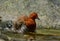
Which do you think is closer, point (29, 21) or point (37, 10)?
point (29, 21)

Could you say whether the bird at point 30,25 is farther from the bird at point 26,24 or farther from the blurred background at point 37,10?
the blurred background at point 37,10

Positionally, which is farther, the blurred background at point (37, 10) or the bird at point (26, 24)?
the blurred background at point (37, 10)

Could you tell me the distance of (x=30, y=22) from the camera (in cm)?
270

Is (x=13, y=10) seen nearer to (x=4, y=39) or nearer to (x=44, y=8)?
(x=44, y=8)

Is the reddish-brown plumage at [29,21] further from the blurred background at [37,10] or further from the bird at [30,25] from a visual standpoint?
the blurred background at [37,10]

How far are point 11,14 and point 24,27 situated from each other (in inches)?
16.2

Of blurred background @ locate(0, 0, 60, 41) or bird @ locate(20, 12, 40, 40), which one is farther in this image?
blurred background @ locate(0, 0, 60, 41)

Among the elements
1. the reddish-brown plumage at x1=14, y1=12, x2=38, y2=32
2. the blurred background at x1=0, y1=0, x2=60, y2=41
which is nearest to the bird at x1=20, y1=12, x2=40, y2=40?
the reddish-brown plumage at x1=14, y1=12, x2=38, y2=32

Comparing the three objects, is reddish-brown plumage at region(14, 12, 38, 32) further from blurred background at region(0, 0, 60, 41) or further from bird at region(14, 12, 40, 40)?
blurred background at region(0, 0, 60, 41)

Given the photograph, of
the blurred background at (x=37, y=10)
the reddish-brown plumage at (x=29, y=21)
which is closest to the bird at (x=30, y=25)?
the reddish-brown plumage at (x=29, y=21)

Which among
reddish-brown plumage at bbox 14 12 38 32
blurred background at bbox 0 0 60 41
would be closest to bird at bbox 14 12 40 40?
reddish-brown plumage at bbox 14 12 38 32

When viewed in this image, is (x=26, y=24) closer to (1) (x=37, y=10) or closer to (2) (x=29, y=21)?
(2) (x=29, y=21)

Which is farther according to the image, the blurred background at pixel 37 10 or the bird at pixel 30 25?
the blurred background at pixel 37 10

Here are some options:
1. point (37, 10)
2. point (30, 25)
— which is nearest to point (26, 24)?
point (30, 25)
